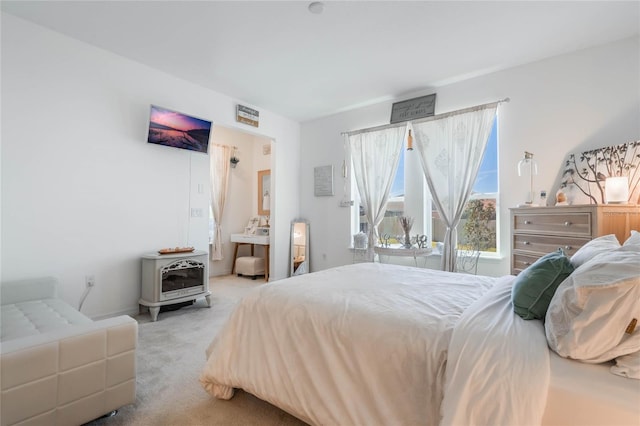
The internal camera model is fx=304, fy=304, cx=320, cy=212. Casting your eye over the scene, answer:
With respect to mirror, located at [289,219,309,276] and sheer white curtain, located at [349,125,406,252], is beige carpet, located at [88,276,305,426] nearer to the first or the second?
mirror, located at [289,219,309,276]

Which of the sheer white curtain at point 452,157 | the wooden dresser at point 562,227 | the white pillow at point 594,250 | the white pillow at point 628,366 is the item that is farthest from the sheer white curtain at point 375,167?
the white pillow at point 628,366

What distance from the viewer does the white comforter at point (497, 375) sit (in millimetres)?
895

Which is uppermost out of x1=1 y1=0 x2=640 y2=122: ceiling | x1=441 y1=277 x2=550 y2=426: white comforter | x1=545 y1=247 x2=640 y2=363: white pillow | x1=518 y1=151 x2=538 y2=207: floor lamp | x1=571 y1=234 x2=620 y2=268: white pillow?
x1=1 y1=0 x2=640 y2=122: ceiling

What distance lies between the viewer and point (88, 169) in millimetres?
3127

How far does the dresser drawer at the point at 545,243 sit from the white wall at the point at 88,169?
12.4ft

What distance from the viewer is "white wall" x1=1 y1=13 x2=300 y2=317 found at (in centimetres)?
271

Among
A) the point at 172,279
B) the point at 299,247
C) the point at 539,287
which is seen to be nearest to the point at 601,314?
the point at 539,287

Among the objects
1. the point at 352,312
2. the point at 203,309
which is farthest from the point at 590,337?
the point at 203,309

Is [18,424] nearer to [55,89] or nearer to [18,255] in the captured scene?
[18,255]

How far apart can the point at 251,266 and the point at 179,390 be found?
350cm

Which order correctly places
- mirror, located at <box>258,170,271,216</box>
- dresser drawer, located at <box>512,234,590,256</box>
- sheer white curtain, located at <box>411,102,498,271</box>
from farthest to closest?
1. mirror, located at <box>258,170,271,216</box>
2. sheer white curtain, located at <box>411,102,498,271</box>
3. dresser drawer, located at <box>512,234,590,256</box>

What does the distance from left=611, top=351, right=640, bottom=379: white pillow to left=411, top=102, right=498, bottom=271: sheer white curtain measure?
286 cm

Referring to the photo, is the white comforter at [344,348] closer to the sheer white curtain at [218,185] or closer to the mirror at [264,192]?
the sheer white curtain at [218,185]

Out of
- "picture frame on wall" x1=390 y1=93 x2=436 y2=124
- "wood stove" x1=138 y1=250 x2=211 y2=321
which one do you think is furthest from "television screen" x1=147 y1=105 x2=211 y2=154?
"picture frame on wall" x1=390 y1=93 x2=436 y2=124
